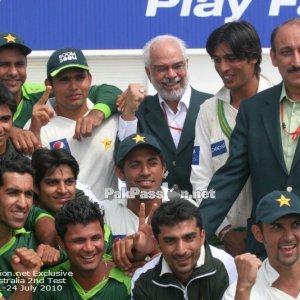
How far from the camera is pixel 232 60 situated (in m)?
6.52

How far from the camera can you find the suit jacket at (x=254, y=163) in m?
5.91

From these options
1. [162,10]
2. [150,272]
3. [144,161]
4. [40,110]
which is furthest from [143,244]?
[162,10]

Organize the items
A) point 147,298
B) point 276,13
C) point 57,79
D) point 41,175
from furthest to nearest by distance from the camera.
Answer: point 276,13 → point 57,79 → point 41,175 → point 147,298

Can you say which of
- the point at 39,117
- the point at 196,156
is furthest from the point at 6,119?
the point at 196,156

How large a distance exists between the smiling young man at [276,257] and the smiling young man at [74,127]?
5.25 feet

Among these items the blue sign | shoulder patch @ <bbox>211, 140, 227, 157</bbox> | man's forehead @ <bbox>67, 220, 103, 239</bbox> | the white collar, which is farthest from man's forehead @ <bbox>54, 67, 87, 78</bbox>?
the blue sign

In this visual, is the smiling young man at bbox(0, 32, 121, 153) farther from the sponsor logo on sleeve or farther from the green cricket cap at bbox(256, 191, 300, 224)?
the green cricket cap at bbox(256, 191, 300, 224)

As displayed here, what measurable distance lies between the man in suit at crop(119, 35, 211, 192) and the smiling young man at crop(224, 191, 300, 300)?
4.38 ft

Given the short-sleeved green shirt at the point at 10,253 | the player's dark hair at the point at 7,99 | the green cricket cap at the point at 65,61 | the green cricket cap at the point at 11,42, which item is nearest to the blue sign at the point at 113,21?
the green cricket cap at the point at 11,42

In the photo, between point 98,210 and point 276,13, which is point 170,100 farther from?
point 276,13

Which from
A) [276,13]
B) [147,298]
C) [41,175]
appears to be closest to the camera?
[147,298]

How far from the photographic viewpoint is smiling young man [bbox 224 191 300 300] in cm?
532

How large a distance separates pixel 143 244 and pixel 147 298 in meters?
0.37

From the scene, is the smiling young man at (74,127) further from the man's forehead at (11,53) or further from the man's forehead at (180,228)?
the man's forehead at (180,228)
